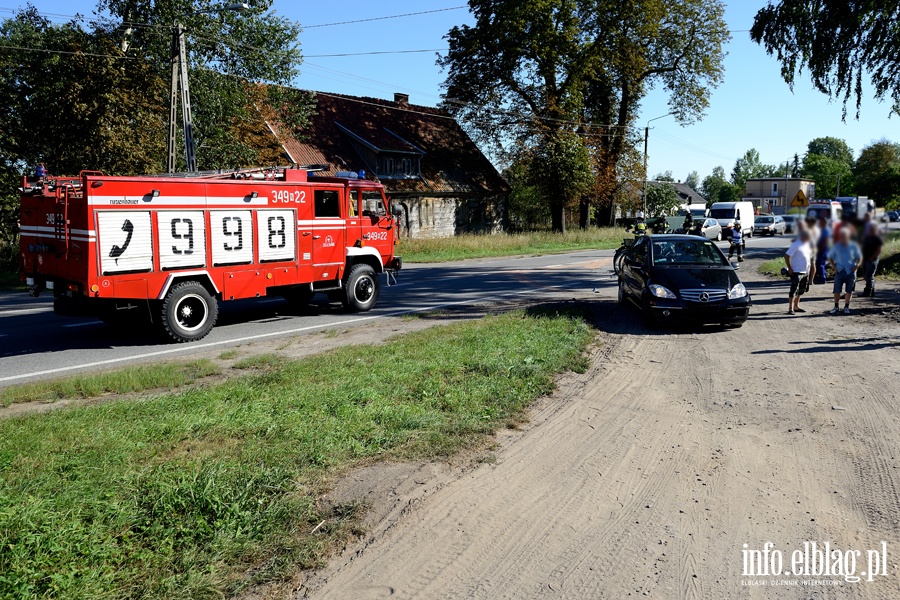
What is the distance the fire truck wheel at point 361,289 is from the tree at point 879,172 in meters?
13.5

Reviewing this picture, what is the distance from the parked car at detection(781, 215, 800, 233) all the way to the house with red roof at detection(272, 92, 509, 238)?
124 ft

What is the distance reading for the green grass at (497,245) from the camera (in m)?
32.6

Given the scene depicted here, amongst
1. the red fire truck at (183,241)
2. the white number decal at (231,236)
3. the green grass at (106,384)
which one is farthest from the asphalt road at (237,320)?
the white number decal at (231,236)

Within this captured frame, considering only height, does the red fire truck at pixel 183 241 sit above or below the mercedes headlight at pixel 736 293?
above

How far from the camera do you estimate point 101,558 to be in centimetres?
423

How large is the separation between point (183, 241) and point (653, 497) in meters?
9.01

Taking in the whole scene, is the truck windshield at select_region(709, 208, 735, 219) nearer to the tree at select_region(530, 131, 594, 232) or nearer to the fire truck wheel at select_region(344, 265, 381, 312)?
the tree at select_region(530, 131, 594, 232)

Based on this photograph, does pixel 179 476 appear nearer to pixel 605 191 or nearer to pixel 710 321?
pixel 710 321

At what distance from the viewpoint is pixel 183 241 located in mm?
11758

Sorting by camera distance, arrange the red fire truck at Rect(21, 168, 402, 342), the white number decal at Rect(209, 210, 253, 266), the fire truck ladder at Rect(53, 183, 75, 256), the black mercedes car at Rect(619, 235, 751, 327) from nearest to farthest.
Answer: the fire truck ladder at Rect(53, 183, 75, 256) < the red fire truck at Rect(21, 168, 402, 342) < the white number decal at Rect(209, 210, 253, 266) < the black mercedes car at Rect(619, 235, 751, 327)

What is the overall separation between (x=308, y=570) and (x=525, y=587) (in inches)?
54.7

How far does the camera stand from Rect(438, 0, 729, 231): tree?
142 feet

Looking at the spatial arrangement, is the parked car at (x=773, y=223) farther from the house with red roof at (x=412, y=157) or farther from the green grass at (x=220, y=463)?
the house with red roof at (x=412, y=157)

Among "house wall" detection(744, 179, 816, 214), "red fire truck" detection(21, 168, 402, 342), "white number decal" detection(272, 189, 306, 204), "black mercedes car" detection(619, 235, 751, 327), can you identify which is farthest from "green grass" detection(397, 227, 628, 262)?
"house wall" detection(744, 179, 816, 214)
